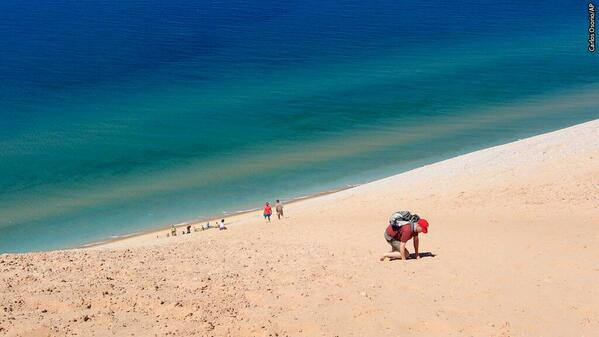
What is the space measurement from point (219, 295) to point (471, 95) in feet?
142

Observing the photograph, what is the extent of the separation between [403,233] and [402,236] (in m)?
0.06

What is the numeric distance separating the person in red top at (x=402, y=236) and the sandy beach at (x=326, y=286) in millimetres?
381

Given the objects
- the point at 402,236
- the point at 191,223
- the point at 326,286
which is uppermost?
the point at 191,223

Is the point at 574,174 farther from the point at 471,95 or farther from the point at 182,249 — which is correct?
the point at 471,95

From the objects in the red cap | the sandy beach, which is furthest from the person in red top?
the sandy beach

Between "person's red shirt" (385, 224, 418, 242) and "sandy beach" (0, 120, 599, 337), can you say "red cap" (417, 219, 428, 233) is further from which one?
"sandy beach" (0, 120, 599, 337)

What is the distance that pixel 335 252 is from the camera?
48.5 feet

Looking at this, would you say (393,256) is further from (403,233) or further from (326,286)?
(326,286)

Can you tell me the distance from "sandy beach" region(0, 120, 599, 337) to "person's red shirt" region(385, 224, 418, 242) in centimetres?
53

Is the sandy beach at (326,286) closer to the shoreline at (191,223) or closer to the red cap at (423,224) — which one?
the red cap at (423,224)

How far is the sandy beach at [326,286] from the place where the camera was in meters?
10.8

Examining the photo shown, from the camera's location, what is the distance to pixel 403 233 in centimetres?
1399

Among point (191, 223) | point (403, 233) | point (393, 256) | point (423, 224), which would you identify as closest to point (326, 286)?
point (393, 256)

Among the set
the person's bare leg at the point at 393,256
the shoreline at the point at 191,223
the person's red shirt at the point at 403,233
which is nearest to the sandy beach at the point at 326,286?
the person's bare leg at the point at 393,256
